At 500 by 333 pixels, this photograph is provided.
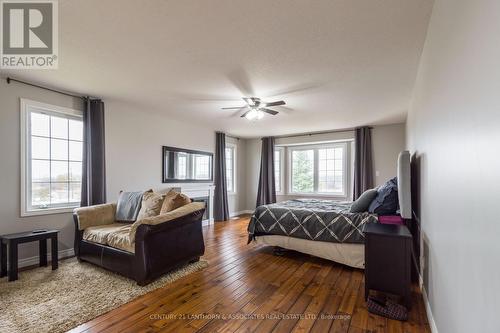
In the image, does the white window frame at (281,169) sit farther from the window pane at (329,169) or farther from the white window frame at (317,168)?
the window pane at (329,169)

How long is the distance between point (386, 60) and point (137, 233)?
3.20 metres

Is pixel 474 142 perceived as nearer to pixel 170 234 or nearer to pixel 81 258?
pixel 170 234

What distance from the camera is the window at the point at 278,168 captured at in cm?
721

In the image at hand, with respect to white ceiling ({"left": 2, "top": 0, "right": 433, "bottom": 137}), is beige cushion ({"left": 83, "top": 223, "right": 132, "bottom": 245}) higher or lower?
lower

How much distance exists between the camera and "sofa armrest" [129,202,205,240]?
2613mm

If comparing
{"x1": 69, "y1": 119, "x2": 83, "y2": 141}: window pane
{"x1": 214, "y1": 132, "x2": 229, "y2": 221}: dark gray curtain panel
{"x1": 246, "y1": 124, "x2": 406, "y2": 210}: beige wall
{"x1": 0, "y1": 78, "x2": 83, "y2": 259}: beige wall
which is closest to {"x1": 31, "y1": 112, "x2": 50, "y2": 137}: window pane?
{"x1": 0, "y1": 78, "x2": 83, "y2": 259}: beige wall

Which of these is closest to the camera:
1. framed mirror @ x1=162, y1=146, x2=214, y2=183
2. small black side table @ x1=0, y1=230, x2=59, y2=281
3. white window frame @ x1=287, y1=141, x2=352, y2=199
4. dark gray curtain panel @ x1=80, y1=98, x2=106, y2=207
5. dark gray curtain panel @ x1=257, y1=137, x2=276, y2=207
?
small black side table @ x1=0, y1=230, x2=59, y2=281

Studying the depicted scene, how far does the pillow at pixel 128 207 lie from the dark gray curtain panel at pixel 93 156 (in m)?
0.42

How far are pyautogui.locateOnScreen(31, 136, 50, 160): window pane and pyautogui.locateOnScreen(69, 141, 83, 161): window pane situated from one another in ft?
0.96

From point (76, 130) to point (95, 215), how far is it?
1436mm

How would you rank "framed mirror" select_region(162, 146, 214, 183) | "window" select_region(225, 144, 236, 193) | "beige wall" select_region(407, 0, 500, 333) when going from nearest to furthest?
"beige wall" select_region(407, 0, 500, 333)
"framed mirror" select_region(162, 146, 214, 183)
"window" select_region(225, 144, 236, 193)

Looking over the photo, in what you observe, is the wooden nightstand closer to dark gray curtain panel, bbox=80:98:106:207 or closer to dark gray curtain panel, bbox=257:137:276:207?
dark gray curtain panel, bbox=80:98:106:207

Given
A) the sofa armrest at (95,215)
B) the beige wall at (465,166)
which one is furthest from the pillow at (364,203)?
the sofa armrest at (95,215)

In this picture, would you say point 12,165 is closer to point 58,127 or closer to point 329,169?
point 58,127
